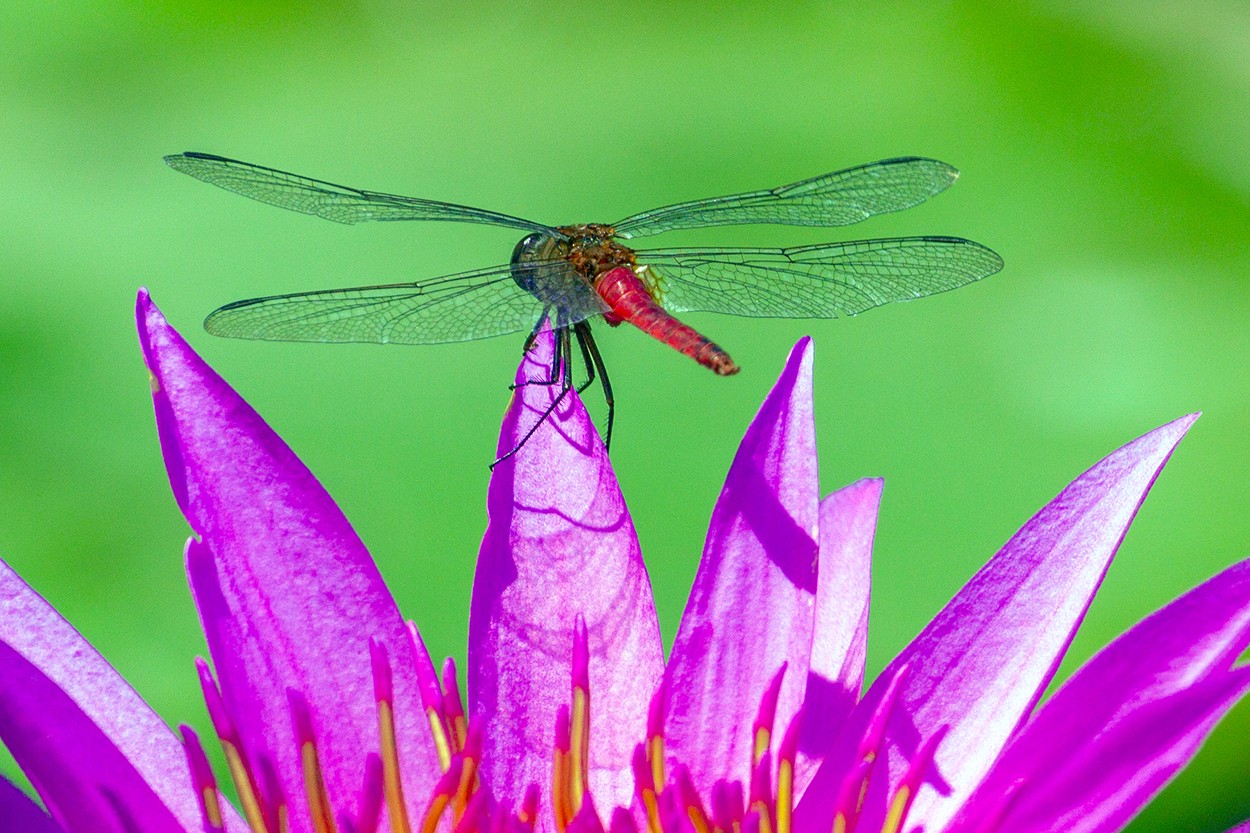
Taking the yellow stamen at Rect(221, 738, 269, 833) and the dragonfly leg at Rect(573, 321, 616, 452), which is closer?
the yellow stamen at Rect(221, 738, 269, 833)

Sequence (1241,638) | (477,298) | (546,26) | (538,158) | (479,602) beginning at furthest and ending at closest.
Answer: (546,26) → (538,158) → (477,298) → (479,602) → (1241,638)

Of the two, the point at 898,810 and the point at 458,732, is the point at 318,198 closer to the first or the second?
the point at 458,732

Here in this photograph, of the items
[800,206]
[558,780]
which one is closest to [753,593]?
[558,780]

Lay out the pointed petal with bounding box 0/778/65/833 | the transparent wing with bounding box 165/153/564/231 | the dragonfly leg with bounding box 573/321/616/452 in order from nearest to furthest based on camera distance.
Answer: the pointed petal with bounding box 0/778/65/833 < the dragonfly leg with bounding box 573/321/616/452 < the transparent wing with bounding box 165/153/564/231

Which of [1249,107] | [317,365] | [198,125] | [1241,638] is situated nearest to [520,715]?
[1241,638]

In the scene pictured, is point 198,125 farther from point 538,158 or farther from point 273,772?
point 273,772

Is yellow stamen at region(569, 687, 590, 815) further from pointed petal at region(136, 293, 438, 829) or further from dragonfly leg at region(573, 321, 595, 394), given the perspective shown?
dragonfly leg at region(573, 321, 595, 394)

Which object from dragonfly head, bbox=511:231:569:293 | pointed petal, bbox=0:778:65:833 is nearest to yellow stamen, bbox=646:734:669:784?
pointed petal, bbox=0:778:65:833
